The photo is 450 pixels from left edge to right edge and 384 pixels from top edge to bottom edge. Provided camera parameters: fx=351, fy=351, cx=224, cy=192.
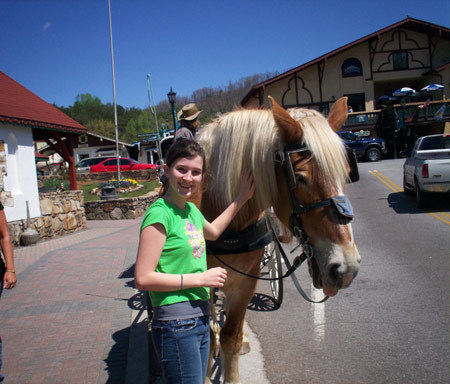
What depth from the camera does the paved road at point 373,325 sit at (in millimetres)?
3098

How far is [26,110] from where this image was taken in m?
10.7

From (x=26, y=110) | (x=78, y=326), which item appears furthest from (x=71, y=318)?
(x=26, y=110)

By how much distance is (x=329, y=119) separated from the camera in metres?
2.26

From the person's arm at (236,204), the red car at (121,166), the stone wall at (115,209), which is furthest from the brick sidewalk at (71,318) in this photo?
the red car at (121,166)

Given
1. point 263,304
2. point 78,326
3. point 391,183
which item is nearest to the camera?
point 78,326

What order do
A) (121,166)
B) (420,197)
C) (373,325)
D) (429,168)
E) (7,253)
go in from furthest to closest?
1. (121,166)
2. (420,197)
3. (429,168)
4. (373,325)
5. (7,253)

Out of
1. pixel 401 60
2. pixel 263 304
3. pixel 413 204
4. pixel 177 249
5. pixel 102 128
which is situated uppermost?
pixel 102 128

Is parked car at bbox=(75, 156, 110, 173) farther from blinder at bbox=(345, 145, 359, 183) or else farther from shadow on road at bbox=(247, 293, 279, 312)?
blinder at bbox=(345, 145, 359, 183)

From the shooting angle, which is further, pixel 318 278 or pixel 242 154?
pixel 242 154

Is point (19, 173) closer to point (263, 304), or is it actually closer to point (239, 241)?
point (263, 304)

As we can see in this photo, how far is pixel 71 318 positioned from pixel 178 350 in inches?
136

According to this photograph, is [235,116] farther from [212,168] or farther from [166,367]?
[166,367]

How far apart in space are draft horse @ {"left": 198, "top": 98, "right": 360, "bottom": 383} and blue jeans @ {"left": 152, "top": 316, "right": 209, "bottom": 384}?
30.0 inches

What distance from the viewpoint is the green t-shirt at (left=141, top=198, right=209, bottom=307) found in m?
1.75
